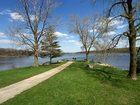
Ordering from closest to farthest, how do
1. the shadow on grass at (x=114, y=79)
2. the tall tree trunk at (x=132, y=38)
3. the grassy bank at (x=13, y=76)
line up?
the shadow on grass at (x=114, y=79) < the tall tree trunk at (x=132, y=38) < the grassy bank at (x=13, y=76)

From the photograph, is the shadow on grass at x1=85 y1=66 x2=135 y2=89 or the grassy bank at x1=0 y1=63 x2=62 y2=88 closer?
the shadow on grass at x1=85 y1=66 x2=135 y2=89

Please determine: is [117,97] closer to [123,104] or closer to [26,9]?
[123,104]

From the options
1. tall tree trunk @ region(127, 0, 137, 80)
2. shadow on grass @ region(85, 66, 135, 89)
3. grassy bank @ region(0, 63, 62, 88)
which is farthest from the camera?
grassy bank @ region(0, 63, 62, 88)

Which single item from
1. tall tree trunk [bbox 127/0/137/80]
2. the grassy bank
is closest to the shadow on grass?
tall tree trunk [bbox 127/0/137/80]

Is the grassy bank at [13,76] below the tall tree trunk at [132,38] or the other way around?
below

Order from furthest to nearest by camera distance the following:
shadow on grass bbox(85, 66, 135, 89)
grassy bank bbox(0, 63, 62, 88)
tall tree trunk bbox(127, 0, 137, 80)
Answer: grassy bank bbox(0, 63, 62, 88), tall tree trunk bbox(127, 0, 137, 80), shadow on grass bbox(85, 66, 135, 89)

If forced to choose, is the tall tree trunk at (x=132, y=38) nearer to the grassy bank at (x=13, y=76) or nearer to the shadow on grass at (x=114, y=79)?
the shadow on grass at (x=114, y=79)

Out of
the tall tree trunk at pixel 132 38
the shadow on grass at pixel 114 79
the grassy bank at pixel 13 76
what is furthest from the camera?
the grassy bank at pixel 13 76

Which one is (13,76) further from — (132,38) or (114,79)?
(132,38)

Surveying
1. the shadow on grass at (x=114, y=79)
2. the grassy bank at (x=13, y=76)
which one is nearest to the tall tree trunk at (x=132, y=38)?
the shadow on grass at (x=114, y=79)

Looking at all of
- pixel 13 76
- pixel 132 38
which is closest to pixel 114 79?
pixel 132 38

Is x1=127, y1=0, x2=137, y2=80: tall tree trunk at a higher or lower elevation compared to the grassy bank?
higher

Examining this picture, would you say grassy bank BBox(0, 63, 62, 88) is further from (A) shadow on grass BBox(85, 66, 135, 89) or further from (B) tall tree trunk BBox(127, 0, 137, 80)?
(B) tall tree trunk BBox(127, 0, 137, 80)

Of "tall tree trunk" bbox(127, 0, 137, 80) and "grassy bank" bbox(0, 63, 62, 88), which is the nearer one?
"tall tree trunk" bbox(127, 0, 137, 80)
